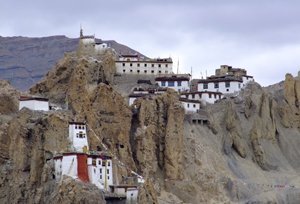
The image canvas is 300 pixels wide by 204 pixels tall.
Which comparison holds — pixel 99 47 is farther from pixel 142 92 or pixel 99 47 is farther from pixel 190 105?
pixel 190 105

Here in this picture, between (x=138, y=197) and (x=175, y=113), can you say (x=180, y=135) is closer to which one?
(x=175, y=113)

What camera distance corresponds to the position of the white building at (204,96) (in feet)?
447

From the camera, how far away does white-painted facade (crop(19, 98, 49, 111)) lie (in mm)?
114125

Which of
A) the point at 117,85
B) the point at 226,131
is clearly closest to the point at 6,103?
the point at 117,85

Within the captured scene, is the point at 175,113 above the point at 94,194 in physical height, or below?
above

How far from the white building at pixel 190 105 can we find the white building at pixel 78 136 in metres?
22.8

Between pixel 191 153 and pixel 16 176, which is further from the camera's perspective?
pixel 191 153

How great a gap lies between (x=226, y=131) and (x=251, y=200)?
13.4 m

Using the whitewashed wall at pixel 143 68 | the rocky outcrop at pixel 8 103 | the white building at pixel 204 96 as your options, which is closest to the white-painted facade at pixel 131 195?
the rocky outcrop at pixel 8 103

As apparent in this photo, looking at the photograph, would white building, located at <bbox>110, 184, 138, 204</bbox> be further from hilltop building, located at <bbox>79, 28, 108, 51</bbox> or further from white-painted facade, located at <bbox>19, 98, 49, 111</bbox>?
hilltop building, located at <bbox>79, 28, 108, 51</bbox>

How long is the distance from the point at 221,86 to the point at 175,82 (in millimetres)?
6775

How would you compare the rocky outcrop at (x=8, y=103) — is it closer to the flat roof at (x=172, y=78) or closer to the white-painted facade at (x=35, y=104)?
the white-painted facade at (x=35, y=104)

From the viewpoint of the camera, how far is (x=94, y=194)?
101 meters


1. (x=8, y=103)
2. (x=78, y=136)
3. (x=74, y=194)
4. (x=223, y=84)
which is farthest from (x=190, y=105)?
(x=74, y=194)
